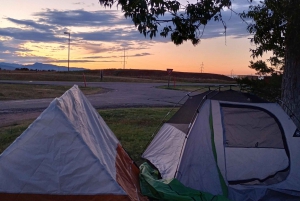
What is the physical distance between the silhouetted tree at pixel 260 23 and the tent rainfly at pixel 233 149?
111cm

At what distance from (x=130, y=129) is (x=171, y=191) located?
674 centimetres

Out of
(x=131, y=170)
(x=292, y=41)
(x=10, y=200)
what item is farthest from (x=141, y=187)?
(x=292, y=41)

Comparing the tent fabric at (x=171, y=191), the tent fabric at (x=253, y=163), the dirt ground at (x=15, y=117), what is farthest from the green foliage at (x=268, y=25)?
the dirt ground at (x=15, y=117)

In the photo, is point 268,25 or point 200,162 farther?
point 268,25

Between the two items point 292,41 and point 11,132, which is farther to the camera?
point 11,132

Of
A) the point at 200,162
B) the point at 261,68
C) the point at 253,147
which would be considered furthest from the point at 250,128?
the point at 261,68

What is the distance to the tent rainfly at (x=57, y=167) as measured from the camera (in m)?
5.16

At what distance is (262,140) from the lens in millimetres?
8469

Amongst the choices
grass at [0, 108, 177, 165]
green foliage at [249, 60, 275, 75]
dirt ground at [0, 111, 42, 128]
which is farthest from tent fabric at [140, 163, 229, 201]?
green foliage at [249, 60, 275, 75]

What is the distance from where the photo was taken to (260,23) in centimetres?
985

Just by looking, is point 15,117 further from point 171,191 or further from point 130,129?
point 171,191

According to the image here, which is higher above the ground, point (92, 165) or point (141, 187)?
point (92, 165)

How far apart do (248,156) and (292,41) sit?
8.40ft

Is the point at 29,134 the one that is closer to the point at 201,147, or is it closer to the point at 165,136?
the point at 201,147
